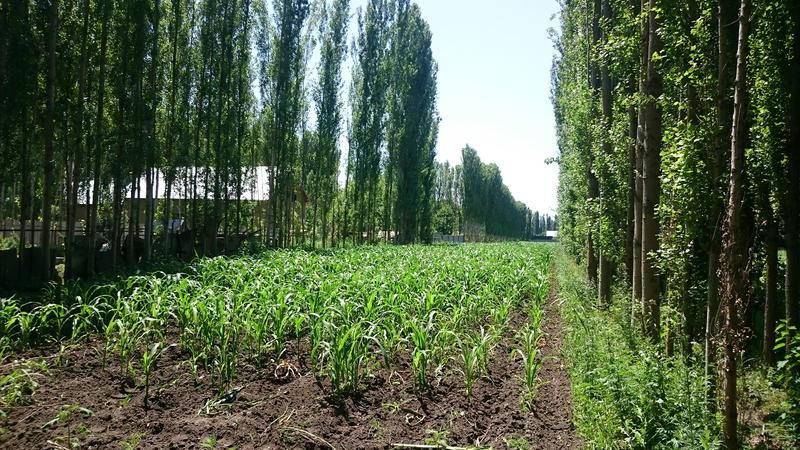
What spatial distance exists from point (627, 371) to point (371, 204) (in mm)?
32196

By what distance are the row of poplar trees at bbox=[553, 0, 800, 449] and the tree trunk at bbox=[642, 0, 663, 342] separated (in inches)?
0.6

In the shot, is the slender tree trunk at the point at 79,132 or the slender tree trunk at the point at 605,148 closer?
the slender tree trunk at the point at 605,148

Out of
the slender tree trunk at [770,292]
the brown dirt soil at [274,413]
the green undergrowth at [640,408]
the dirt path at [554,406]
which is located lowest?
the dirt path at [554,406]

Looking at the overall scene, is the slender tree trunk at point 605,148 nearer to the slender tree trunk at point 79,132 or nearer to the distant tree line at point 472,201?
the slender tree trunk at point 79,132

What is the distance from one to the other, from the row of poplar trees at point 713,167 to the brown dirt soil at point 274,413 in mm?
1659

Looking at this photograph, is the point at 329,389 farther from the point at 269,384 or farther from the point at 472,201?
the point at 472,201

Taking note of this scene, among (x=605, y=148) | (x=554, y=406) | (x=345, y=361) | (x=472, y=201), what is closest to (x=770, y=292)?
(x=554, y=406)

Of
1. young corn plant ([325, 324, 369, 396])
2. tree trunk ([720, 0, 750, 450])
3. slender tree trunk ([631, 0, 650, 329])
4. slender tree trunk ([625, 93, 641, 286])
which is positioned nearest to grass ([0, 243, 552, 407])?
young corn plant ([325, 324, 369, 396])

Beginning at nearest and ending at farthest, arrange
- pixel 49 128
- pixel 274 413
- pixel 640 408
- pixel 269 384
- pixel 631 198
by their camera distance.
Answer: pixel 640 408, pixel 274 413, pixel 269 384, pixel 631 198, pixel 49 128

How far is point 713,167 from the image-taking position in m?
4.70

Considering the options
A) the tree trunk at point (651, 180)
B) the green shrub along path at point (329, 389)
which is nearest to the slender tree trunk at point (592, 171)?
the tree trunk at point (651, 180)

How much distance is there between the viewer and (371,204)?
3628cm

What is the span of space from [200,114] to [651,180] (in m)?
17.9

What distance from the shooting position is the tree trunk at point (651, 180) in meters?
6.92
